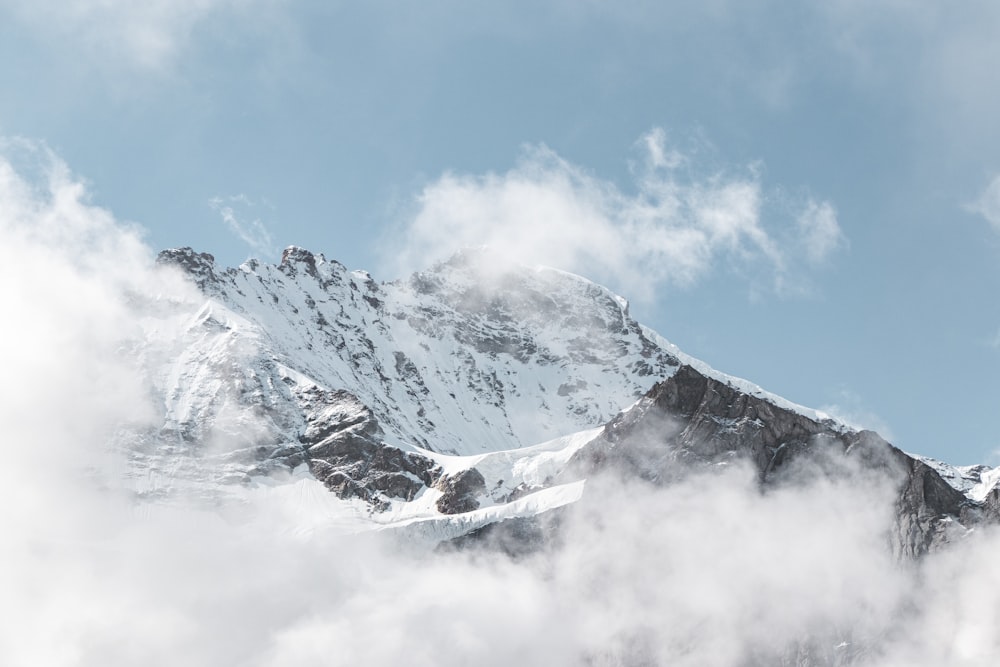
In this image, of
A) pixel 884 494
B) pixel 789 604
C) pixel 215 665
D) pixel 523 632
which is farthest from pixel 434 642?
pixel 884 494

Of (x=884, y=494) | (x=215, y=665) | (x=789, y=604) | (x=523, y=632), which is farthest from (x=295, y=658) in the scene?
(x=884, y=494)

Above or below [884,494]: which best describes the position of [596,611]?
below

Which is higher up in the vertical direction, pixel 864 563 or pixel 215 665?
pixel 864 563

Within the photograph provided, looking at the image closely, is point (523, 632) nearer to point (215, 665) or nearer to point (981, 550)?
point (215, 665)

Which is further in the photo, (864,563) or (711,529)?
(711,529)

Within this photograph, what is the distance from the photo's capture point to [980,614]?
170 meters

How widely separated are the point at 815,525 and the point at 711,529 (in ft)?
49.9

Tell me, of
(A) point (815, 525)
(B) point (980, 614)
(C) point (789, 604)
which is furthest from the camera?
(A) point (815, 525)

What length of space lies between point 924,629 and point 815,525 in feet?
79.5

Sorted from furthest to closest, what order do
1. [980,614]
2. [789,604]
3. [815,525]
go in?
[815,525]
[789,604]
[980,614]

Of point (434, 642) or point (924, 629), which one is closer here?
point (924, 629)

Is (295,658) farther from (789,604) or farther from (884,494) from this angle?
(884,494)

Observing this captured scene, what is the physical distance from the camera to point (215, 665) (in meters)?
200

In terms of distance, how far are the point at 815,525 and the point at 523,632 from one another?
44.8 meters
